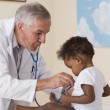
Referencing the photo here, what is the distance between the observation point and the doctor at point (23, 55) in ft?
4.45

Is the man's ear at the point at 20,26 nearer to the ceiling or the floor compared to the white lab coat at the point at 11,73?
nearer to the ceiling

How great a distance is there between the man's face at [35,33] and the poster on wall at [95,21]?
0.97 m

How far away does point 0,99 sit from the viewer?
62.0 inches

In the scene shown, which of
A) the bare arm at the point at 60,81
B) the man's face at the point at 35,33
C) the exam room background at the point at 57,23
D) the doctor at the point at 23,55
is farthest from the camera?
the exam room background at the point at 57,23

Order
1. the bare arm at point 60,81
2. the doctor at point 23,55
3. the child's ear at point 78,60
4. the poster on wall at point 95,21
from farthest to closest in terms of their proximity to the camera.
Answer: the poster on wall at point 95,21
the child's ear at point 78,60
the doctor at point 23,55
the bare arm at point 60,81

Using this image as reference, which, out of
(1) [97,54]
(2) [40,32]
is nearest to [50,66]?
(1) [97,54]

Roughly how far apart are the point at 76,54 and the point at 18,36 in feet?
1.07

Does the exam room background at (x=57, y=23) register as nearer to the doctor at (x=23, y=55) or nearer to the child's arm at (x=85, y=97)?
the doctor at (x=23, y=55)

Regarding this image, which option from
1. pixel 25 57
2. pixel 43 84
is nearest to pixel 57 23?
pixel 25 57

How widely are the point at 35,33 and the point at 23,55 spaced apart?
0.24 metres

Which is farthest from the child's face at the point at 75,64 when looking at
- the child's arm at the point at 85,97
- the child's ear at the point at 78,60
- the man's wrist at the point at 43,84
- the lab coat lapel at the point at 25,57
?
the man's wrist at the point at 43,84

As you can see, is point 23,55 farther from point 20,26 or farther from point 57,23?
point 57,23

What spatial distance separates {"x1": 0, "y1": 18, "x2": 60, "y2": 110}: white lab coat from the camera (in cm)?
136

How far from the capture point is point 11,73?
160 centimetres
